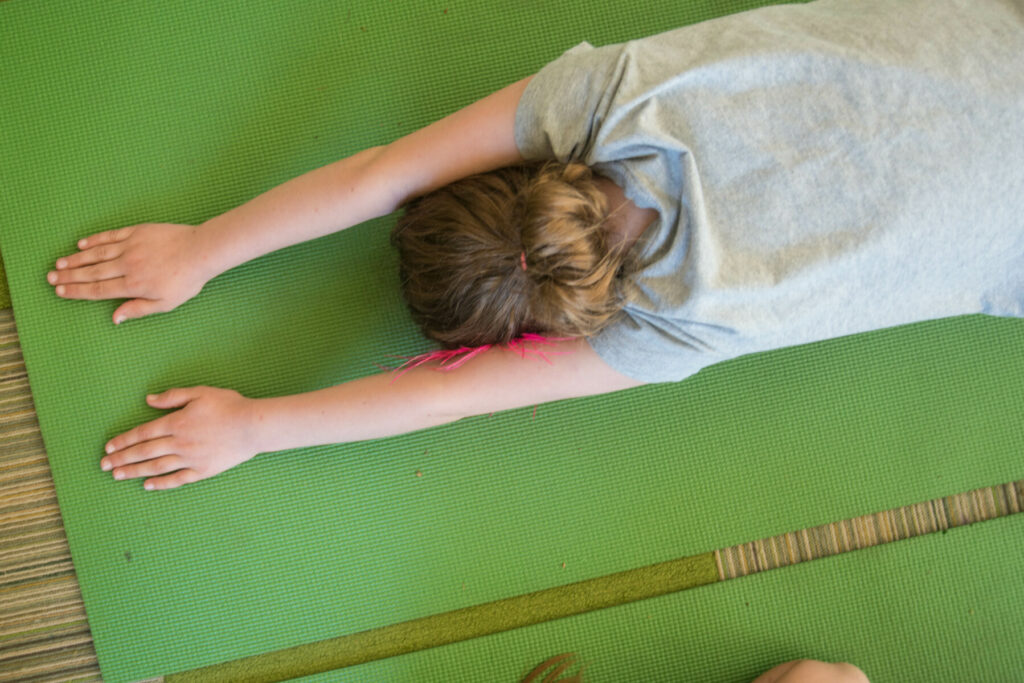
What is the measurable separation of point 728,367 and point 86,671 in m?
1.09

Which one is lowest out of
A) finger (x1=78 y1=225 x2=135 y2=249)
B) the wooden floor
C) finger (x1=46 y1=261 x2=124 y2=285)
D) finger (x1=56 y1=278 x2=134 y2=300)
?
the wooden floor

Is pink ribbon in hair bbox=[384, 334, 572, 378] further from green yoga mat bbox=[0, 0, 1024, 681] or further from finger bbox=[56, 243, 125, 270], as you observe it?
finger bbox=[56, 243, 125, 270]

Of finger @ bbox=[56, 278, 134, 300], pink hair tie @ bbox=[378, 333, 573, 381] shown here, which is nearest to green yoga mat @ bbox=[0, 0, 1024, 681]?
finger @ bbox=[56, 278, 134, 300]

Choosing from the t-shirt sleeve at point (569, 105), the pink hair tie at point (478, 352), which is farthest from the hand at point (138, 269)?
the t-shirt sleeve at point (569, 105)

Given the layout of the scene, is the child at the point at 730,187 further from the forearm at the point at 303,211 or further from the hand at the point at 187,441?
the hand at the point at 187,441

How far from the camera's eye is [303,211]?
2.76 feet

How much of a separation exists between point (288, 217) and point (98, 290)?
1.10 feet

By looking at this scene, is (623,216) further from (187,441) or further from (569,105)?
(187,441)

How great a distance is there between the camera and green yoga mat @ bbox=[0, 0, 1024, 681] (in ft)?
3.17

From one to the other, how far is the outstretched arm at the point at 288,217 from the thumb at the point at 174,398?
12 cm

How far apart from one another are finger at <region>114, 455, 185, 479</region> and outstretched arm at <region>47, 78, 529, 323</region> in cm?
21

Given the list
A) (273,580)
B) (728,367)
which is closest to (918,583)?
(728,367)

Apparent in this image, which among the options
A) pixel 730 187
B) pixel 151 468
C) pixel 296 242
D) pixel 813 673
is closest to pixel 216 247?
pixel 296 242

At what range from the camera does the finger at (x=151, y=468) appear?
0.93m
